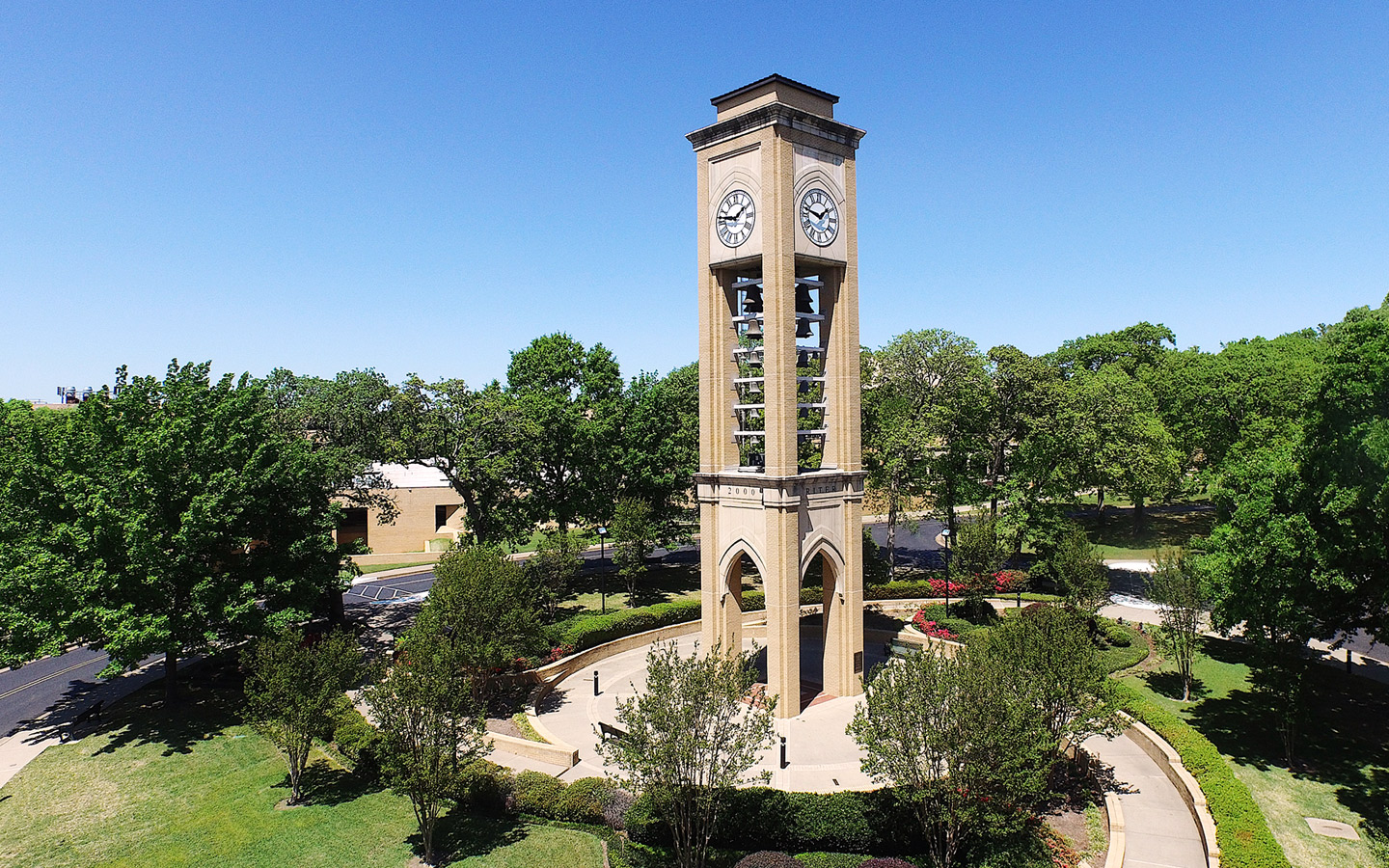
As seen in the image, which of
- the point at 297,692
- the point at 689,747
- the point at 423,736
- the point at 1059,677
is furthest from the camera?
the point at 297,692

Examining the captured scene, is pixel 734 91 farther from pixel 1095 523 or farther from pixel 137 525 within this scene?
pixel 1095 523

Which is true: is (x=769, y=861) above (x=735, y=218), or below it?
below

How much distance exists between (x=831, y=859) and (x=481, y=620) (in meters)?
14.7

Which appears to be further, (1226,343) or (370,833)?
(1226,343)

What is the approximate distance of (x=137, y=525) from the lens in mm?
26031

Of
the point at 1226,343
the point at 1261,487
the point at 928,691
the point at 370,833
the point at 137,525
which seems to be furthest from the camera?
the point at 1226,343

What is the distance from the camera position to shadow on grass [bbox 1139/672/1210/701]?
95.3 ft

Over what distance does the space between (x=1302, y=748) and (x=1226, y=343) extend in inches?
2541

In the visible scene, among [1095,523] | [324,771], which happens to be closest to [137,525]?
[324,771]

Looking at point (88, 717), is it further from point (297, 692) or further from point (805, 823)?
point (805, 823)

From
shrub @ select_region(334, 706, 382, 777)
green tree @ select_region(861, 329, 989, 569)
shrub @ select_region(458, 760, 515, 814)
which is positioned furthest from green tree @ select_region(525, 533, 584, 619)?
green tree @ select_region(861, 329, 989, 569)

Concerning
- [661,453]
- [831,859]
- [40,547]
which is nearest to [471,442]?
[661,453]

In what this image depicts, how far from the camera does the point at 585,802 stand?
20578 mm

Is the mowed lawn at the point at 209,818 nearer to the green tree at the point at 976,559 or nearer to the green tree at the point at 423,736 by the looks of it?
the green tree at the point at 423,736
